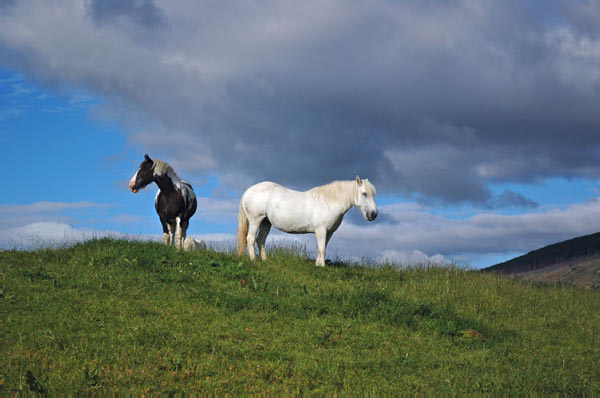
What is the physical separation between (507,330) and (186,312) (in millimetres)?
7991

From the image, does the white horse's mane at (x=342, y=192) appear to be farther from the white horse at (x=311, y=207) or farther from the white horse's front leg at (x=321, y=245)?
the white horse's front leg at (x=321, y=245)

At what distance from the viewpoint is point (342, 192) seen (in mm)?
17281

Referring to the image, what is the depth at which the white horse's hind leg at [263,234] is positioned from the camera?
18.0 metres

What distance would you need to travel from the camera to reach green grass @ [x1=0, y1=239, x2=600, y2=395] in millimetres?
8508

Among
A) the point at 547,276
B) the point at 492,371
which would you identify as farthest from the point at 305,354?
the point at 547,276

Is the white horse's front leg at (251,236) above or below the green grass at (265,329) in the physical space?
above

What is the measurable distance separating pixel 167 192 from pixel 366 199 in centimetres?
708

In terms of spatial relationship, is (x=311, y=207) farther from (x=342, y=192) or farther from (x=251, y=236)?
(x=251, y=236)

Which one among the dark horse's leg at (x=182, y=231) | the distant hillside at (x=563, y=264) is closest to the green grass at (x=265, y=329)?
the dark horse's leg at (x=182, y=231)

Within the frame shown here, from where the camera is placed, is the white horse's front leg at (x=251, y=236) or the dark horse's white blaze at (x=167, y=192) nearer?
the white horse's front leg at (x=251, y=236)

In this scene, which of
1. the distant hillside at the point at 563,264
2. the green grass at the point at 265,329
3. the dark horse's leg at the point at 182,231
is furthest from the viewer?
the distant hillside at the point at 563,264

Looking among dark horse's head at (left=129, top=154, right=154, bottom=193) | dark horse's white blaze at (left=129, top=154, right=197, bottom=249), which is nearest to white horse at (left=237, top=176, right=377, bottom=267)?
dark horse's white blaze at (left=129, top=154, right=197, bottom=249)

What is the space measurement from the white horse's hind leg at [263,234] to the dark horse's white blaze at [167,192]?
109 inches

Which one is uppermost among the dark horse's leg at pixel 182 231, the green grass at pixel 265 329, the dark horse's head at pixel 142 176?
the dark horse's head at pixel 142 176
